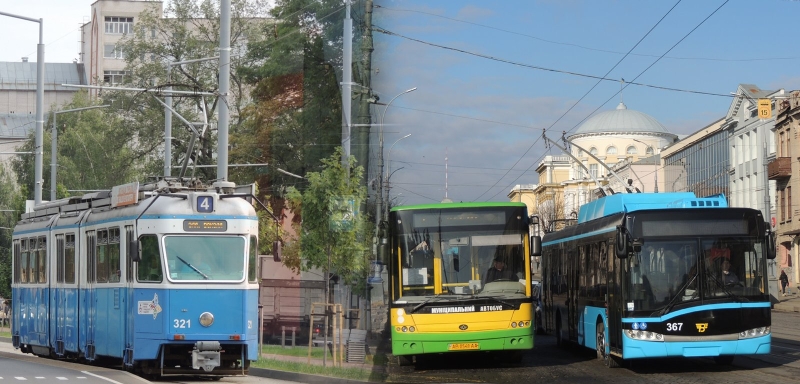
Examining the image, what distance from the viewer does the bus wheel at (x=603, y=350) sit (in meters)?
20.1

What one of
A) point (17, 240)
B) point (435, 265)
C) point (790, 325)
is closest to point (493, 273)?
point (435, 265)

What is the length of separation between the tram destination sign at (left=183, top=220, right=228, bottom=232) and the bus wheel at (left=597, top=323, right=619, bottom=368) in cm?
669

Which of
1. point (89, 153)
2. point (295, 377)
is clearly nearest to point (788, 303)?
point (89, 153)

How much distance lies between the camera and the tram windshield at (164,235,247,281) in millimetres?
18562

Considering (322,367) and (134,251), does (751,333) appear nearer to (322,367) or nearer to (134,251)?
(322,367)

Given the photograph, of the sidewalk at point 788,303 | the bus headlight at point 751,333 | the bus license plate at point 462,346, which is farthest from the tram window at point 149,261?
the sidewalk at point 788,303

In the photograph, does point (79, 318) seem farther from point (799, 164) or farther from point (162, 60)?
point (799, 164)

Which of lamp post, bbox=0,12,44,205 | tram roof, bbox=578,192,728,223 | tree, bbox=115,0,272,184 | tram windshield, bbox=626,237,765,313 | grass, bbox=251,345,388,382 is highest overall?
tree, bbox=115,0,272,184

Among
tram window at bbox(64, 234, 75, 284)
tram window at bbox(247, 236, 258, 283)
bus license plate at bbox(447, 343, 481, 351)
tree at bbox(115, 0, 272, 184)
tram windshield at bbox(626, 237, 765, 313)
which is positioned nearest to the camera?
tram windshield at bbox(626, 237, 765, 313)

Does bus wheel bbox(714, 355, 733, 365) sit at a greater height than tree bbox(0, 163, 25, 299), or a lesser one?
lesser

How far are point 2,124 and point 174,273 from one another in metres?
82.9

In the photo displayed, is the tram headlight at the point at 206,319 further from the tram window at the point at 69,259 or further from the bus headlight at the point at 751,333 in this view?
the bus headlight at the point at 751,333

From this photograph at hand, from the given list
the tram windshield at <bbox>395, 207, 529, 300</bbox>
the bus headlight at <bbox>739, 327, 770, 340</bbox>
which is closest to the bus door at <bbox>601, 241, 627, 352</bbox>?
the tram windshield at <bbox>395, 207, 529, 300</bbox>

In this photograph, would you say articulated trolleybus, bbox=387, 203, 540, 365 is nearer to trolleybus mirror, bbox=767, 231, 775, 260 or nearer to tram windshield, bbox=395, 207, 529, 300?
tram windshield, bbox=395, 207, 529, 300
